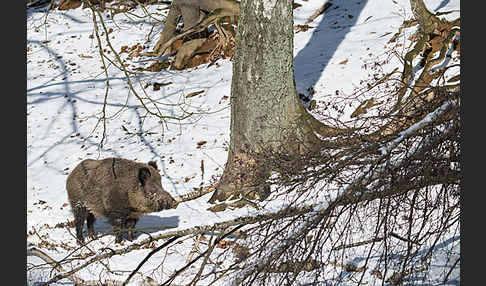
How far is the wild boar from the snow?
39cm

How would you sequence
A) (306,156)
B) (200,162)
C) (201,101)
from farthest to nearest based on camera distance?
(201,101) → (200,162) → (306,156)

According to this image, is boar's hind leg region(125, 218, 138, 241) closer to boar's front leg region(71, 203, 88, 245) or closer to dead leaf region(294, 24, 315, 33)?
boar's front leg region(71, 203, 88, 245)

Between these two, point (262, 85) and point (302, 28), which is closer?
point (262, 85)

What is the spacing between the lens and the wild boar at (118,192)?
793 cm

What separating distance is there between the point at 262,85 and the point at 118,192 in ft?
8.46

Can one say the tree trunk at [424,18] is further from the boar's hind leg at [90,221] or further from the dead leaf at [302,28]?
the boar's hind leg at [90,221]

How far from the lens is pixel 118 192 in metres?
7.96

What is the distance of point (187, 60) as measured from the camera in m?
14.9

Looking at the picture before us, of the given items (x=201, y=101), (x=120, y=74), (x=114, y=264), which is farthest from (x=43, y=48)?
(x=114, y=264)

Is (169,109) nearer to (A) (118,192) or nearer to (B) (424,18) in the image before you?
(A) (118,192)

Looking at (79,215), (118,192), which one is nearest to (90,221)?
(79,215)

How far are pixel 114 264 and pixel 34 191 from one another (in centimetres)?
501

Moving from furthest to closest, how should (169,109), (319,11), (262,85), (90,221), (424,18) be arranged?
(319,11) < (169,109) < (424,18) < (90,221) < (262,85)

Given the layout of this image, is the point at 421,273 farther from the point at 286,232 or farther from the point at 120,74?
the point at 120,74
